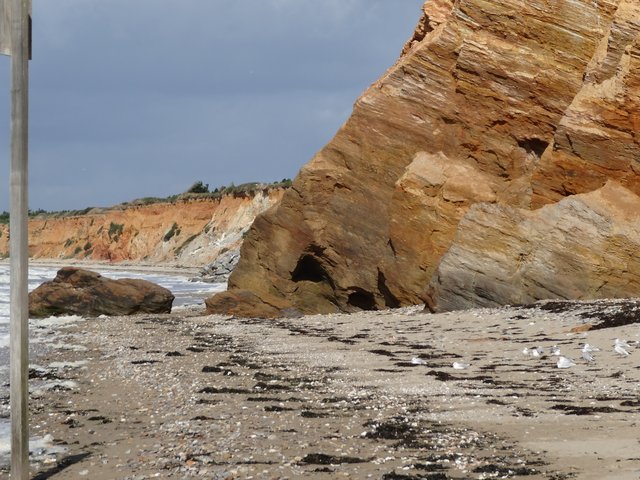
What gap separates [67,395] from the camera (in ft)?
35.7

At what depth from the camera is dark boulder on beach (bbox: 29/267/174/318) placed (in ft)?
80.4

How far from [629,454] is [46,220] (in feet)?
348

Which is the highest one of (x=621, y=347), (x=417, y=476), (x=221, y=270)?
(x=417, y=476)

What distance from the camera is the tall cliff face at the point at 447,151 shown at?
63.0 ft

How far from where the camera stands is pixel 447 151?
70.6 feet

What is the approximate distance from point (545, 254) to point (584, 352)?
6749mm

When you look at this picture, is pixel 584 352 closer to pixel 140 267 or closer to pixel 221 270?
pixel 221 270

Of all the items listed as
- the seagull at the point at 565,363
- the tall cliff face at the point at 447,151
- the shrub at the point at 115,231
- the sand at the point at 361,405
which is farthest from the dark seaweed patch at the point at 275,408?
the shrub at the point at 115,231

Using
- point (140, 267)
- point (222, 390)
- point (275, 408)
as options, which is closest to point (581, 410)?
point (275, 408)

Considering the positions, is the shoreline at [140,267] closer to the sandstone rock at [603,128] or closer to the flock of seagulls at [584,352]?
the sandstone rock at [603,128]

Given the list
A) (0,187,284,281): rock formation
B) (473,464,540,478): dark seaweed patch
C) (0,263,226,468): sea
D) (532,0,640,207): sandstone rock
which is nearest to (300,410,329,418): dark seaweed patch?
(0,263,226,468): sea

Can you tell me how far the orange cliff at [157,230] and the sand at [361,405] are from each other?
142 ft

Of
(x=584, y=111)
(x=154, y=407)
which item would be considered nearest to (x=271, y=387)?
(x=154, y=407)

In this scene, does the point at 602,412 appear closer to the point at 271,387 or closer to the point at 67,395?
the point at 271,387
